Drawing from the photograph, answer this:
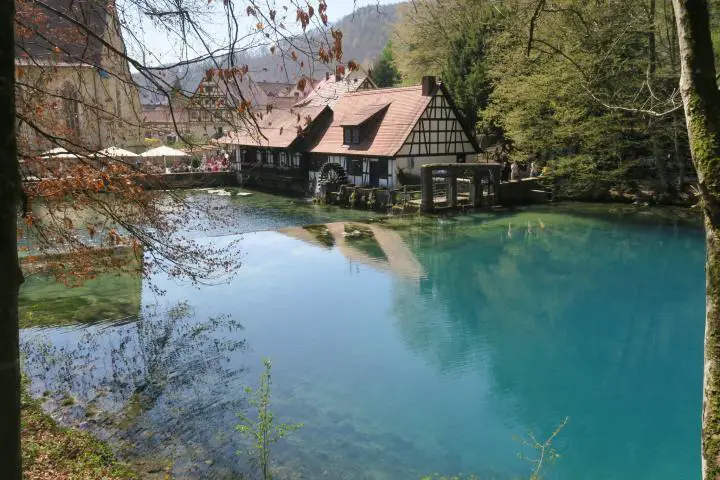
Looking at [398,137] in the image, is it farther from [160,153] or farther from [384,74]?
[384,74]

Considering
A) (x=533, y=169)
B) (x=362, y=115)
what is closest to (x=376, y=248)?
(x=362, y=115)

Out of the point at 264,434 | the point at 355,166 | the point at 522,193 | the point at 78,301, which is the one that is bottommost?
the point at 264,434

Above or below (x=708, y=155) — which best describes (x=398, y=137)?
above

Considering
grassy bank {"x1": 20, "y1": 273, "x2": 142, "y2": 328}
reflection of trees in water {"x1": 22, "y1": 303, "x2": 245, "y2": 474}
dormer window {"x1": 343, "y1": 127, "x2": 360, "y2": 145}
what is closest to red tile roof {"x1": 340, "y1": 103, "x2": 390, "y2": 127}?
dormer window {"x1": 343, "y1": 127, "x2": 360, "y2": 145}

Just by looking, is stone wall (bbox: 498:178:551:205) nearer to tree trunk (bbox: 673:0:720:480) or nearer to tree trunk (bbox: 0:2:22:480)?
tree trunk (bbox: 673:0:720:480)

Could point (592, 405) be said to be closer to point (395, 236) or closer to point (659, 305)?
point (659, 305)

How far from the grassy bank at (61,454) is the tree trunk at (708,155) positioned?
5326mm

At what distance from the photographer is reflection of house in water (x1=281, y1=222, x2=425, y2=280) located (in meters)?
17.0

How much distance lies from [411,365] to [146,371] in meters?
4.45

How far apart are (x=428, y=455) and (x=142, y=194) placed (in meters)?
4.79

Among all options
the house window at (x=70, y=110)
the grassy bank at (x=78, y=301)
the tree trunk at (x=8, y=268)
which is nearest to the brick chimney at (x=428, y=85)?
the grassy bank at (x=78, y=301)

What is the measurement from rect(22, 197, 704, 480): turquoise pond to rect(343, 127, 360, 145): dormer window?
11380 millimetres

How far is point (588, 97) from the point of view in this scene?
23.0 metres

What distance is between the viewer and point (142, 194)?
23.3ft
